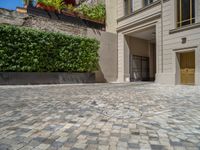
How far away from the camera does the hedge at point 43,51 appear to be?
10281mm

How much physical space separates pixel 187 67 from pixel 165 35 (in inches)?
98.8

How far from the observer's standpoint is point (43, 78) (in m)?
11.5

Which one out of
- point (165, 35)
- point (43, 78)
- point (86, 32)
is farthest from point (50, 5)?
point (165, 35)

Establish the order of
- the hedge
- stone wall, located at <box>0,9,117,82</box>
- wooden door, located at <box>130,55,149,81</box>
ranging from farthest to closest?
wooden door, located at <box>130,55,149,81</box>, stone wall, located at <box>0,9,117,82</box>, the hedge

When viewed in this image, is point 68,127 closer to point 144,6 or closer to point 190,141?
point 190,141

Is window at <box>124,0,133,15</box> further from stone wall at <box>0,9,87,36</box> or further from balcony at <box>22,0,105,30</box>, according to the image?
stone wall at <box>0,9,87,36</box>

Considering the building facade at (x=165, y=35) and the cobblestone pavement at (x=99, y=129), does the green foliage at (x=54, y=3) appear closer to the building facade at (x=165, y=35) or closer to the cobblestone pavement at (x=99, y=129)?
the building facade at (x=165, y=35)

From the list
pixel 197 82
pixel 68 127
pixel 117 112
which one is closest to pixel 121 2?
pixel 197 82

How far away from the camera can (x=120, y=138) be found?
258 centimetres

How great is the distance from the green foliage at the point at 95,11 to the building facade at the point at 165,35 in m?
1.37

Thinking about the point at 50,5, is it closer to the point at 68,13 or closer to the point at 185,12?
the point at 68,13

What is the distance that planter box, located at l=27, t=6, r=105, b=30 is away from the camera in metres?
12.6

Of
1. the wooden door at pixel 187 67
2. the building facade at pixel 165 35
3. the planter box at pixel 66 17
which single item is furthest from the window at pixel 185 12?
the planter box at pixel 66 17

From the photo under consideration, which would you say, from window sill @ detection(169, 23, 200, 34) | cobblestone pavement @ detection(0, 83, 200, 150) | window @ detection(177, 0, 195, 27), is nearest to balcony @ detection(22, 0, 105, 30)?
window sill @ detection(169, 23, 200, 34)
